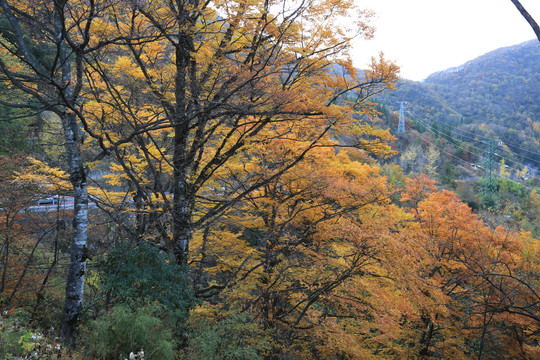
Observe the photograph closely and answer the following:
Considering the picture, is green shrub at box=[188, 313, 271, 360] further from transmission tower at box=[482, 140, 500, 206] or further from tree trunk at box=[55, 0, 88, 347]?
transmission tower at box=[482, 140, 500, 206]

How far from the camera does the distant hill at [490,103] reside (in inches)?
3431

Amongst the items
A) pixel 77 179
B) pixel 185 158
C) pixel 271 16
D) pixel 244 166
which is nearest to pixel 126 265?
pixel 77 179

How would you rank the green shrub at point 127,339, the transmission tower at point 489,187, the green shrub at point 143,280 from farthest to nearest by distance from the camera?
the transmission tower at point 489,187 → the green shrub at point 143,280 → the green shrub at point 127,339

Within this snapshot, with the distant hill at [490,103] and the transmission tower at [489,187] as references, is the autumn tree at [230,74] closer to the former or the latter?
the transmission tower at [489,187]

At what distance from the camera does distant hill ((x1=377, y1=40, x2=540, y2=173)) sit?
286ft

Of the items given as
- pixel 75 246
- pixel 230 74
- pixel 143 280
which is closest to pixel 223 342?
pixel 143 280

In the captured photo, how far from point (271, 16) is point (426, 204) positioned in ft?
37.1

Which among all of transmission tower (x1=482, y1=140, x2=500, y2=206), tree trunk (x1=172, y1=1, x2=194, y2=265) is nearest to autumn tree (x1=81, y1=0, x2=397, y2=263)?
tree trunk (x1=172, y1=1, x2=194, y2=265)

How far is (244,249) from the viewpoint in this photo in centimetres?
1051

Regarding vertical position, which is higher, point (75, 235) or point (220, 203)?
point (220, 203)

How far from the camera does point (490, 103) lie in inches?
4343

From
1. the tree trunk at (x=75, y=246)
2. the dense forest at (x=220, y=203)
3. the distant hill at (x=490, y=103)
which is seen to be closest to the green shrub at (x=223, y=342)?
the dense forest at (x=220, y=203)

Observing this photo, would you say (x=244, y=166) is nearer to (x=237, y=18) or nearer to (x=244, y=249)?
(x=244, y=249)

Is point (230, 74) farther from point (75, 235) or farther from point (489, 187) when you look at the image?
point (489, 187)
